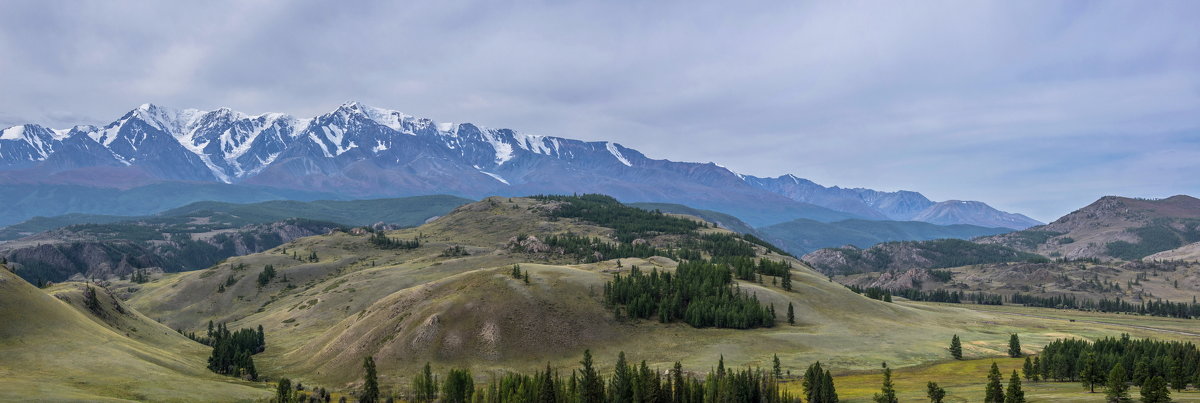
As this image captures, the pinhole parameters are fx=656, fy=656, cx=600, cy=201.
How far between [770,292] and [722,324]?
35.6m

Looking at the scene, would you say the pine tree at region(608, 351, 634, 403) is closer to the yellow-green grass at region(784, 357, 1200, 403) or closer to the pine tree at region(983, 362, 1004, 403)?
the yellow-green grass at region(784, 357, 1200, 403)

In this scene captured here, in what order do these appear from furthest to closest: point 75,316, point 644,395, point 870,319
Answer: point 870,319
point 75,316
point 644,395

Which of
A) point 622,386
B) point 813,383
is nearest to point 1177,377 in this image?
point 813,383

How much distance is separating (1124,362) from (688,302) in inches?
3686

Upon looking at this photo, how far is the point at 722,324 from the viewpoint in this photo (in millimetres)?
166750

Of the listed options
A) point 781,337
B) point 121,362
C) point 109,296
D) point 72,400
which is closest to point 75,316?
point 121,362

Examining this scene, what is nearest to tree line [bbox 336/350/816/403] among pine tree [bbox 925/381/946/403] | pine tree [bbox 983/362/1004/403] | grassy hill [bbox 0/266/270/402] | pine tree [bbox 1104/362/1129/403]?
pine tree [bbox 925/381/946/403]

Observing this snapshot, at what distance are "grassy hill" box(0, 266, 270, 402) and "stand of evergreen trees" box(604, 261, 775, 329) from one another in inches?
3441

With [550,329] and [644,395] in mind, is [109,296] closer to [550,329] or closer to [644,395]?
[550,329]

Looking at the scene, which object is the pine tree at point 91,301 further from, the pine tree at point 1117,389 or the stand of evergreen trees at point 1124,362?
the stand of evergreen trees at point 1124,362

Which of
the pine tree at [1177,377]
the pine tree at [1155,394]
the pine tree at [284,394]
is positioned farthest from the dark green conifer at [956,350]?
the pine tree at [284,394]

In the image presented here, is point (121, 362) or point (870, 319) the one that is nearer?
point (121, 362)

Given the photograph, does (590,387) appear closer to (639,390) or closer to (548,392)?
(548,392)

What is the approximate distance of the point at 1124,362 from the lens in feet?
384
